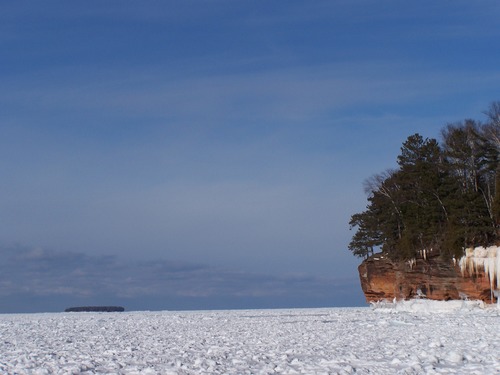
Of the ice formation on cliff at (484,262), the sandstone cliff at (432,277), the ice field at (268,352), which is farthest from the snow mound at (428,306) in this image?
the ice field at (268,352)

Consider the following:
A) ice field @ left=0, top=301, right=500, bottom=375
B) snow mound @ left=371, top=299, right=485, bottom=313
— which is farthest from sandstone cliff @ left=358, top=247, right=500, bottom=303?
ice field @ left=0, top=301, right=500, bottom=375

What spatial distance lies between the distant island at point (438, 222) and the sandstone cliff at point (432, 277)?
0.06 m

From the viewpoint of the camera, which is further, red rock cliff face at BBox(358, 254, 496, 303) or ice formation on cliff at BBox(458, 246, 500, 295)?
red rock cliff face at BBox(358, 254, 496, 303)

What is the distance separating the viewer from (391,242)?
57906mm

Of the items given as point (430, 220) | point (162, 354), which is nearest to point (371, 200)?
point (430, 220)

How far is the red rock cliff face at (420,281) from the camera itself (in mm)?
45625

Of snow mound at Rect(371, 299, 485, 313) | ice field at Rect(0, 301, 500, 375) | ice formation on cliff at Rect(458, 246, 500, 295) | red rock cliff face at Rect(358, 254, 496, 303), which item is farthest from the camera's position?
snow mound at Rect(371, 299, 485, 313)

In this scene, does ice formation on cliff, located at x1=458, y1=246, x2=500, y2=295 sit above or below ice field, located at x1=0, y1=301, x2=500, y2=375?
above

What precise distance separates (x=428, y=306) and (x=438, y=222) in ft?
21.3

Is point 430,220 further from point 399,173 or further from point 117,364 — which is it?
point 117,364

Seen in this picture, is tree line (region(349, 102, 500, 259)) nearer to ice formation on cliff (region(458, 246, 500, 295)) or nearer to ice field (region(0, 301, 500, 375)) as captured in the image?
ice formation on cliff (region(458, 246, 500, 295))

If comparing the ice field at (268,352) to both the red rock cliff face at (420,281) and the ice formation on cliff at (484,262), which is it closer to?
the ice formation on cliff at (484,262)

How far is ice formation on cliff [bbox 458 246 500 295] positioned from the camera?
141 feet

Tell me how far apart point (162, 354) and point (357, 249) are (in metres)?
45.0
